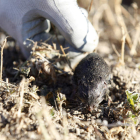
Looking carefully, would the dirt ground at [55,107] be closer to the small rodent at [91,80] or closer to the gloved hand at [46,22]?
the small rodent at [91,80]

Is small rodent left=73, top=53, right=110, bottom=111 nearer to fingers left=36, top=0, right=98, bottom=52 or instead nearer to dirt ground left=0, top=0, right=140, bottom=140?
dirt ground left=0, top=0, right=140, bottom=140

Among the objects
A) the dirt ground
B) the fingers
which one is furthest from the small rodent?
the fingers

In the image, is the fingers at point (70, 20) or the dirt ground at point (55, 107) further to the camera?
the fingers at point (70, 20)

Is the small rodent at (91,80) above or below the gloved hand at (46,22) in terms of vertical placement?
below

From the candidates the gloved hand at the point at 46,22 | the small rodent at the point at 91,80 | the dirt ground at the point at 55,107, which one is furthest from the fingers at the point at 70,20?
the dirt ground at the point at 55,107

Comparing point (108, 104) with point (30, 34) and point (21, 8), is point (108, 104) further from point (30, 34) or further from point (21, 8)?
point (21, 8)

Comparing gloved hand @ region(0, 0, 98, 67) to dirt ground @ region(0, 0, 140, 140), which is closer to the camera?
dirt ground @ region(0, 0, 140, 140)

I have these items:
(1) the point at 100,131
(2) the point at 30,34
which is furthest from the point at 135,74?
(2) the point at 30,34
